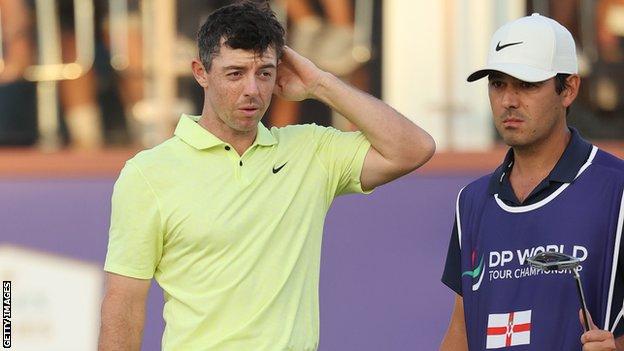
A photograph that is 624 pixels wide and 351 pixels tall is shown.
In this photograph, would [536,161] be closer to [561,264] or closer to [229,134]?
[561,264]

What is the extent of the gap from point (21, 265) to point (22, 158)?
55cm

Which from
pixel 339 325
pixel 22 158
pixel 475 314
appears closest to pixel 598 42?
pixel 339 325

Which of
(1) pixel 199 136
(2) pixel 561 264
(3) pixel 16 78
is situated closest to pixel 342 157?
(1) pixel 199 136

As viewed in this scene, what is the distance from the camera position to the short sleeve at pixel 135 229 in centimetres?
470

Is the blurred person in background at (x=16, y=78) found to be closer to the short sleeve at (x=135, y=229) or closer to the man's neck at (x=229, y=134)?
the man's neck at (x=229, y=134)

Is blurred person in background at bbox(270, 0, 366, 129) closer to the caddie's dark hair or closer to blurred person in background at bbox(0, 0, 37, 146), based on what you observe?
blurred person in background at bbox(0, 0, 37, 146)

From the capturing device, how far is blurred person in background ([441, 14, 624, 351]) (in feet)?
14.3

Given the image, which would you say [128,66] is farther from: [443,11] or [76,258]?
[443,11]

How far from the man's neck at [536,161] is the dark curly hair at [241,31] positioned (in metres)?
0.85

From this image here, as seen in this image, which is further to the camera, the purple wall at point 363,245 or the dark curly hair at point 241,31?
the purple wall at point 363,245

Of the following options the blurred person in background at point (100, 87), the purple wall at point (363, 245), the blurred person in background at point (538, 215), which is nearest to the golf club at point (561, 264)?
the blurred person in background at point (538, 215)

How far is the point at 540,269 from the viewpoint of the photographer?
4.36 metres

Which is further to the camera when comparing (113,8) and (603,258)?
(113,8)

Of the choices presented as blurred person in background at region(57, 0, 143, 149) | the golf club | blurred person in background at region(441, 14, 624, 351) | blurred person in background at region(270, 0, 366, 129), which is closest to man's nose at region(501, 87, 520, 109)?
blurred person in background at region(441, 14, 624, 351)
